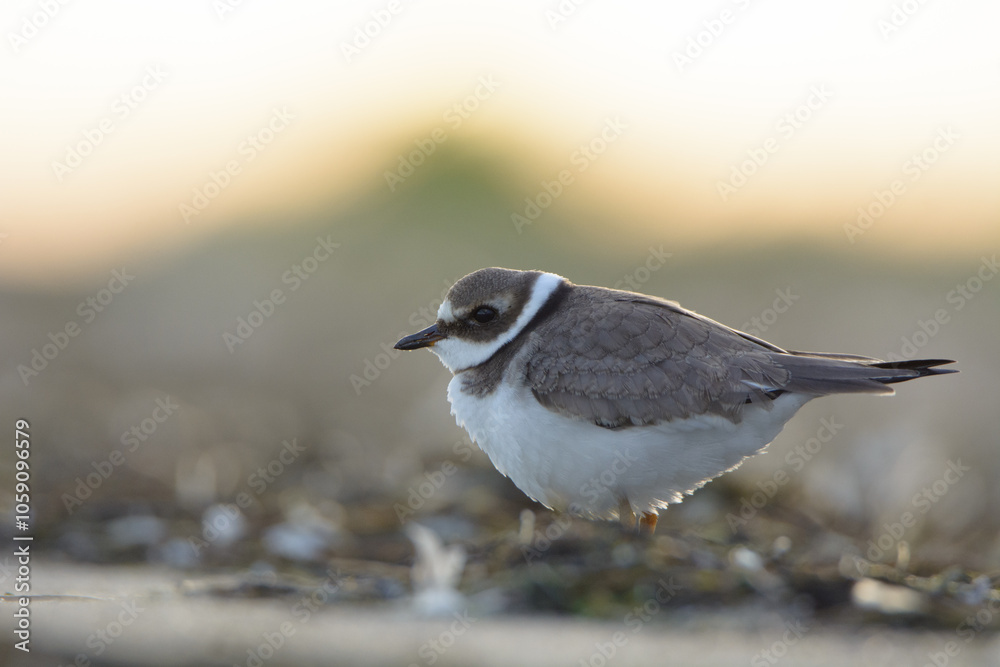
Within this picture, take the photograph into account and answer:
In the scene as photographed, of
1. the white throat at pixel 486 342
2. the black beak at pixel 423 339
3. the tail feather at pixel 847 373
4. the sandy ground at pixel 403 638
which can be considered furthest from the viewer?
the black beak at pixel 423 339

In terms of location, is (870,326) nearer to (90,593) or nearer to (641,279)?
(641,279)

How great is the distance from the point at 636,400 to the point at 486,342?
3.69 feet

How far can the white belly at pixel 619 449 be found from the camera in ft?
17.9

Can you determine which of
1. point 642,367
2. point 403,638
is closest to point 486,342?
point 642,367

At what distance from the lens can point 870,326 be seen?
41.7 ft

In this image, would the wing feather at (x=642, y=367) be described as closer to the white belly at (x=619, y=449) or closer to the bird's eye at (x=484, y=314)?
the white belly at (x=619, y=449)

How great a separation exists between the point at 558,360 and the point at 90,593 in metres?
2.65

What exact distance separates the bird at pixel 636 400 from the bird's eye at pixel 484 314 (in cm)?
30

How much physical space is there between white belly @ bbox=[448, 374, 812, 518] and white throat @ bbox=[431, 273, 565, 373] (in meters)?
0.55

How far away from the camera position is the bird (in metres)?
5.44

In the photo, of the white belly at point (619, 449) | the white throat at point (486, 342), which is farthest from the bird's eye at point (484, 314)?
the white belly at point (619, 449)

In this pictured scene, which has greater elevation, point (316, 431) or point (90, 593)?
point (90, 593)

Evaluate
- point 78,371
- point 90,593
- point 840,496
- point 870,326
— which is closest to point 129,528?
point 90,593

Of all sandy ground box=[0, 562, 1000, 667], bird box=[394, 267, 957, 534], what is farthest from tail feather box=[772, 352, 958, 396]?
sandy ground box=[0, 562, 1000, 667]
